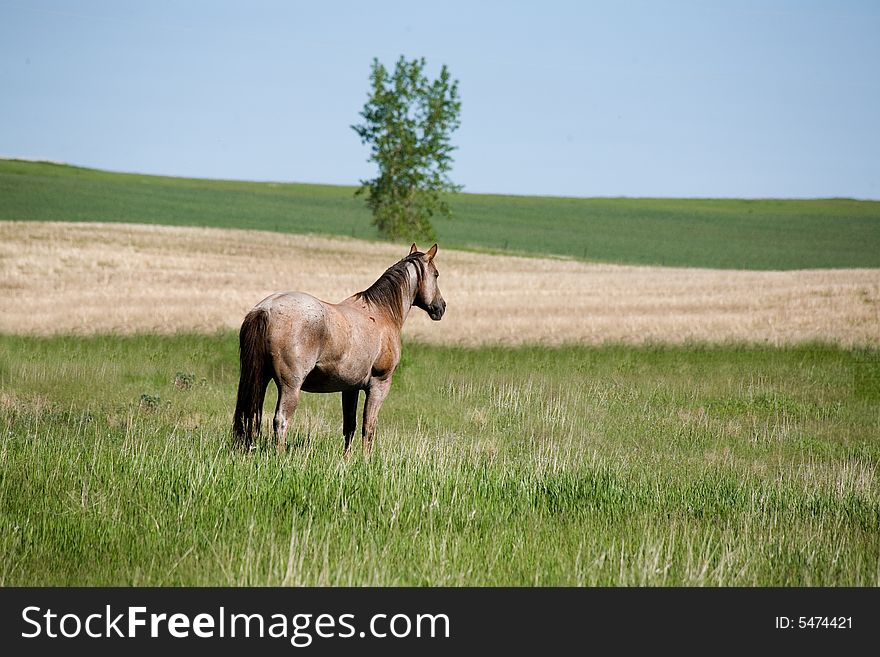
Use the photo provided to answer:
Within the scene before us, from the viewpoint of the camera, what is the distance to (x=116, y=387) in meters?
14.3

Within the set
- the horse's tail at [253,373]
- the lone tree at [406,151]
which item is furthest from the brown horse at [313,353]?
the lone tree at [406,151]

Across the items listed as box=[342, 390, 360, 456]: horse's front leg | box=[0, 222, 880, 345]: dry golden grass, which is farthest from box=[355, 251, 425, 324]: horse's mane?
box=[0, 222, 880, 345]: dry golden grass

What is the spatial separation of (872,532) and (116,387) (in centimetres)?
1092

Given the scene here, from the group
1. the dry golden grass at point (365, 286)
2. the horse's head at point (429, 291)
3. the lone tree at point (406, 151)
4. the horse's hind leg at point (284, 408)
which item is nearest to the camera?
the horse's hind leg at point (284, 408)

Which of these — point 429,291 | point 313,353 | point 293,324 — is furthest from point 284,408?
point 429,291

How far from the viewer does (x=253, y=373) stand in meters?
8.45

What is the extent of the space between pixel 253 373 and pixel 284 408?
0.41 meters

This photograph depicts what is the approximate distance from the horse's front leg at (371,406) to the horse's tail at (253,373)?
3.64ft

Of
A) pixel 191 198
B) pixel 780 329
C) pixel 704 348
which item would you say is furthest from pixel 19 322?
pixel 191 198

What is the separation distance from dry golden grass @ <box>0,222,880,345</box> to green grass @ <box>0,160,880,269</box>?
24549 millimetres

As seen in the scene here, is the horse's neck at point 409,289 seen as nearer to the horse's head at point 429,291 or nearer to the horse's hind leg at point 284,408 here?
the horse's head at point 429,291

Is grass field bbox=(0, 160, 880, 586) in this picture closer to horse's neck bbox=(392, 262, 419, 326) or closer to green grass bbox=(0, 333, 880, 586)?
green grass bbox=(0, 333, 880, 586)

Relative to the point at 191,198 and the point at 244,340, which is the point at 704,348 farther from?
the point at 191,198

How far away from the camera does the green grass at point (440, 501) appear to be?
17.1 feet
